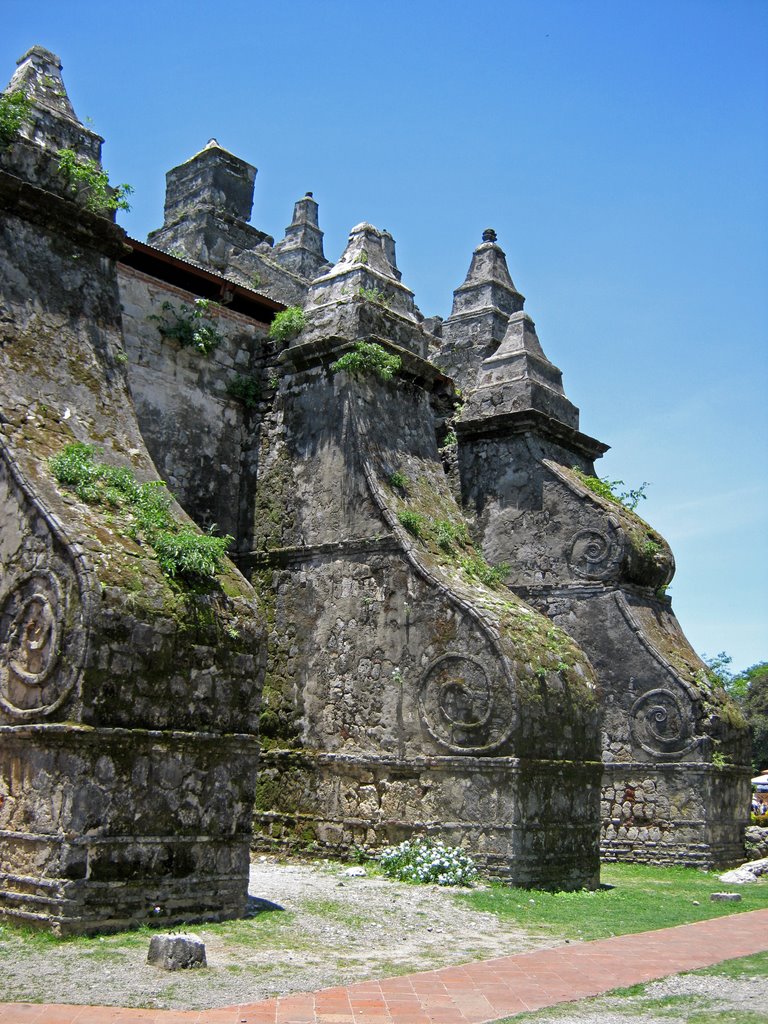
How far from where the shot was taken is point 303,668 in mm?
10336

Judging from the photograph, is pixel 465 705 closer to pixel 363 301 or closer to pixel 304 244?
pixel 363 301

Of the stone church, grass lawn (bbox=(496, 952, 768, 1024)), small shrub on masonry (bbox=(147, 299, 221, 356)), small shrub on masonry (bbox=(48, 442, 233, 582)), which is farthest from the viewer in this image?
small shrub on masonry (bbox=(147, 299, 221, 356))

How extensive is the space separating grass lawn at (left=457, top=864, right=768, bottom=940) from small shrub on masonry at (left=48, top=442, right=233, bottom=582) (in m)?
3.30

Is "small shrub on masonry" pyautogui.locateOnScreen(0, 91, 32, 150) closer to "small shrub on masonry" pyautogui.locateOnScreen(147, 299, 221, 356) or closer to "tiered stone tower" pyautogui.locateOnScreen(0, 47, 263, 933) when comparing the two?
"tiered stone tower" pyautogui.locateOnScreen(0, 47, 263, 933)

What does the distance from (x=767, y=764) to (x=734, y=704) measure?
3161 centimetres

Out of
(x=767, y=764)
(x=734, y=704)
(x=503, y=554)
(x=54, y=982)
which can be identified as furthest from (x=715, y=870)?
(x=767, y=764)

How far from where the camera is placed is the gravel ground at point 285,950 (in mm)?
4902

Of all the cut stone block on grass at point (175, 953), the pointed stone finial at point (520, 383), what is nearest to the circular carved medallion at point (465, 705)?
the cut stone block on grass at point (175, 953)

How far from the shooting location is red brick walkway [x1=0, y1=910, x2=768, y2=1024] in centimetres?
450

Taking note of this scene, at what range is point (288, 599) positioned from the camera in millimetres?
10656

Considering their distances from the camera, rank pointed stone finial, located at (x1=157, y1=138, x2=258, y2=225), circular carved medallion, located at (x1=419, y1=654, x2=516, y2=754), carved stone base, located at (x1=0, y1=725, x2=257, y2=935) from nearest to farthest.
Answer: carved stone base, located at (x1=0, y1=725, x2=257, y2=935) → circular carved medallion, located at (x1=419, y1=654, x2=516, y2=754) → pointed stone finial, located at (x1=157, y1=138, x2=258, y2=225)

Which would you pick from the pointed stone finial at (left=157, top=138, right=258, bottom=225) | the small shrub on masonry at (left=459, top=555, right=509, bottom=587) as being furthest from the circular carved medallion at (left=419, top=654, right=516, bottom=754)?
the pointed stone finial at (left=157, top=138, right=258, bottom=225)

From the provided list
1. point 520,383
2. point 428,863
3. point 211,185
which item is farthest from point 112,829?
point 211,185

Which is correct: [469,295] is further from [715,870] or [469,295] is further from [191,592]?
[191,592]
